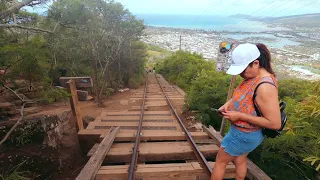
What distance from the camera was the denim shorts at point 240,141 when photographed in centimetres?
186

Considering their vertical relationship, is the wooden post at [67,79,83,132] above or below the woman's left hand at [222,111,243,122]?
below

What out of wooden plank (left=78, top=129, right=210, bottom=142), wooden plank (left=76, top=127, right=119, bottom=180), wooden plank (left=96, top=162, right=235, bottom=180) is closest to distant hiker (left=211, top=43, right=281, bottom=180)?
wooden plank (left=96, top=162, right=235, bottom=180)

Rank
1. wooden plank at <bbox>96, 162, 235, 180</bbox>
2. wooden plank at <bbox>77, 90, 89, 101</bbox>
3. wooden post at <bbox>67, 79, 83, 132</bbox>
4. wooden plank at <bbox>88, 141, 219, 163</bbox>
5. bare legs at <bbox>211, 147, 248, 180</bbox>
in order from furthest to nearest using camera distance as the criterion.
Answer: wooden plank at <bbox>77, 90, 89, 101</bbox>, wooden post at <bbox>67, 79, 83, 132</bbox>, wooden plank at <bbox>88, 141, 219, 163</bbox>, wooden plank at <bbox>96, 162, 235, 180</bbox>, bare legs at <bbox>211, 147, 248, 180</bbox>

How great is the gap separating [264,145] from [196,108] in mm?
3835

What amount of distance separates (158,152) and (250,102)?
2082mm

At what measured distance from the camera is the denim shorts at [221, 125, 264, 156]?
186cm

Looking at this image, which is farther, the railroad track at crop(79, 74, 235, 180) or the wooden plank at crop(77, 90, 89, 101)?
the wooden plank at crop(77, 90, 89, 101)

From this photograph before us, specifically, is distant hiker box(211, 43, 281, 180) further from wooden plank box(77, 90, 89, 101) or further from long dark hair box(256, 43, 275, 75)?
wooden plank box(77, 90, 89, 101)

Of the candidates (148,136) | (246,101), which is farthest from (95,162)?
(246,101)

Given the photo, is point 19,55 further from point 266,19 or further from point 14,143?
point 266,19

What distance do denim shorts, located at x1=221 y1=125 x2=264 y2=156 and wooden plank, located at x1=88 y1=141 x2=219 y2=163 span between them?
5.16 ft

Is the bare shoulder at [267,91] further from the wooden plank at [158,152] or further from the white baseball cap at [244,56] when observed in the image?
the wooden plank at [158,152]

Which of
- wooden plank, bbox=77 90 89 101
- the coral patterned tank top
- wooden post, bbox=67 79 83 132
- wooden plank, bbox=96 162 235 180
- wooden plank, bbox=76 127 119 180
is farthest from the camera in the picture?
wooden plank, bbox=77 90 89 101

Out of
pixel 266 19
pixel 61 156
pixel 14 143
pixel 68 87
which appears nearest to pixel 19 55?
pixel 68 87
